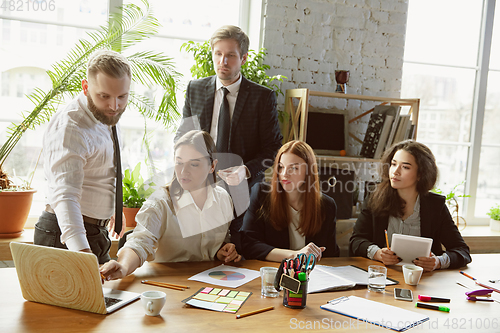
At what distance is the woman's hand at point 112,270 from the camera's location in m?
1.39

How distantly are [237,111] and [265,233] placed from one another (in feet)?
2.27

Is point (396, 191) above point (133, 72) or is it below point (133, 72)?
below

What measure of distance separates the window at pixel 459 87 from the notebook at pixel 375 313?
8.98 ft

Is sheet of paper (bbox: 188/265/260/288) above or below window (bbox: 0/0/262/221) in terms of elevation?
below

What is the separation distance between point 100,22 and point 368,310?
267 cm

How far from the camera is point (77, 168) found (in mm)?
1418

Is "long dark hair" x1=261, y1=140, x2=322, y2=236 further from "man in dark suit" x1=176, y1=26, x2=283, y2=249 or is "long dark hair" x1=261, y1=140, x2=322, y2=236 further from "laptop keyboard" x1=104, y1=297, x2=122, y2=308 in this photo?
"laptop keyboard" x1=104, y1=297, x2=122, y2=308

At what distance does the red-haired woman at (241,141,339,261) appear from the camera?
204 cm

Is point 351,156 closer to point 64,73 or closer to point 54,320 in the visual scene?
point 64,73

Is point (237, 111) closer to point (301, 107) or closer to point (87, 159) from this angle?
point (301, 107)

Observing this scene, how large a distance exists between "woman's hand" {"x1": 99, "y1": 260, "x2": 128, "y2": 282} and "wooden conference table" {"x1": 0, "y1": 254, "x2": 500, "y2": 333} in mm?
30

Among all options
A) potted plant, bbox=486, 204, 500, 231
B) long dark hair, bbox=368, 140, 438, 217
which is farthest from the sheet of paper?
potted plant, bbox=486, 204, 500, 231

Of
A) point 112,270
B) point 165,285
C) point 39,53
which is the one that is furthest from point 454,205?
point 39,53

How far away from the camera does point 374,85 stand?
3.48m
